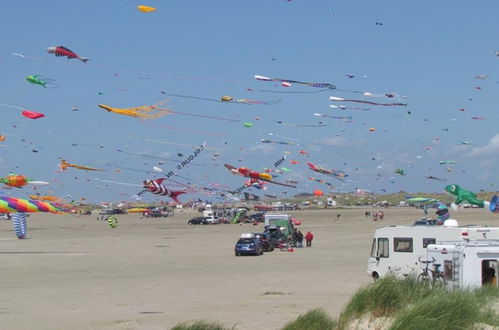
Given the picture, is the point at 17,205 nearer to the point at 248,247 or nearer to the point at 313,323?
the point at 248,247

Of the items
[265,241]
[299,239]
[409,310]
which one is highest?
[299,239]

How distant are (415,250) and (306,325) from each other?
13.3 meters

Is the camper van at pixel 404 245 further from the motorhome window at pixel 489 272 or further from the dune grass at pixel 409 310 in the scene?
the dune grass at pixel 409 310

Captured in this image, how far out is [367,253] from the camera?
131 ft

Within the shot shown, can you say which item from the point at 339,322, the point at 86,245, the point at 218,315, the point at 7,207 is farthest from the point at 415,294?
the point at 86,245

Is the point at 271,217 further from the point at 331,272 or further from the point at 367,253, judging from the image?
the point at 331,272

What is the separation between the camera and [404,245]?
25.2 meters

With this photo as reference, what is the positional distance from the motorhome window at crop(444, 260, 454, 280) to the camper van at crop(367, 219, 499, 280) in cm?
460

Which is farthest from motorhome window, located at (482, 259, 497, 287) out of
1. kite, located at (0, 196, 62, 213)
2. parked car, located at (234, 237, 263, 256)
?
kite, located at (0, 196, 62, 213)

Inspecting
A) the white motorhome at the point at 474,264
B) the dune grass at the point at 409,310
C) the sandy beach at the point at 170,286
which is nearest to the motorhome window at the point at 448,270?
the white motorhome at the point at 474,264

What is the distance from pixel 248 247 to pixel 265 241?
3.79 meters

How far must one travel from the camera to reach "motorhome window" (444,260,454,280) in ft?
62.0

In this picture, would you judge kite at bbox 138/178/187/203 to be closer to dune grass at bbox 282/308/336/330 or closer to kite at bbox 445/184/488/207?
kite at bbox 445/184/488/207

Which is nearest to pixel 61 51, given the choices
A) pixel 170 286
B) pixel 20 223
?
pixel 170 286
